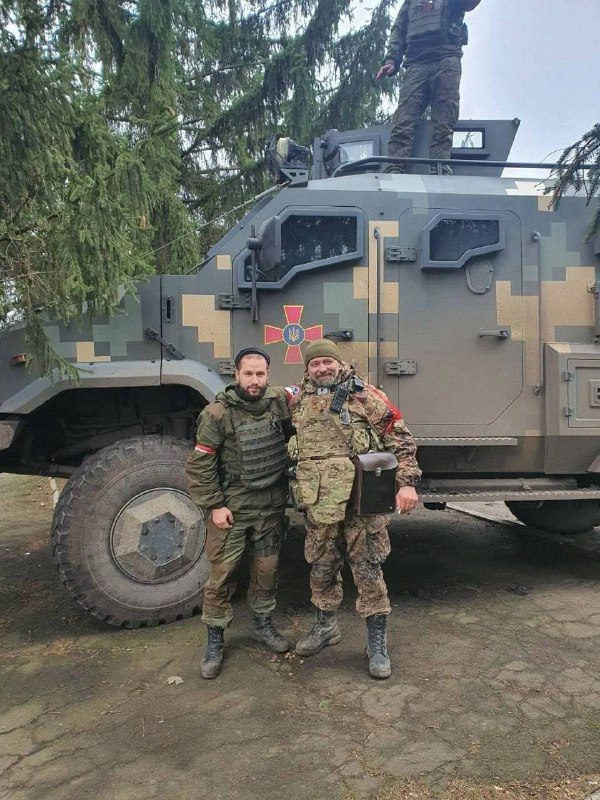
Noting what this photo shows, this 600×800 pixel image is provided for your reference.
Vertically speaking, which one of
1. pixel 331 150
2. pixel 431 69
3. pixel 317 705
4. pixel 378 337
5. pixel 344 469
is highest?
pixel 431 69

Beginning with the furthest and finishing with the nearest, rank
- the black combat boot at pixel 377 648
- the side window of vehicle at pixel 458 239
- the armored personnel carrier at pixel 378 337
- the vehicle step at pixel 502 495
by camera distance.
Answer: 1. the side window of vehicle at pixel 458 239
2. the vehicle step at pixel 502 495
3. the armored personnel carrier at pixel 378 337
4. the black combat boot at pixel 377 648

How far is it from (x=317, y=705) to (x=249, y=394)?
137cm

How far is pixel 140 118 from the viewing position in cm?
419

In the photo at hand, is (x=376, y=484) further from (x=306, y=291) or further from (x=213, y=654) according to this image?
(x=306, y=291)

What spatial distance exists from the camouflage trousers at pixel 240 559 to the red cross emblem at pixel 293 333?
3.19 feet

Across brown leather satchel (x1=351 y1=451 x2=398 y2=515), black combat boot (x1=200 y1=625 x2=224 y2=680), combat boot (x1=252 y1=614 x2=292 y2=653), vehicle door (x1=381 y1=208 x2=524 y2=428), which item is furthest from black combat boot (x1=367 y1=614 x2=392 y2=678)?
vehicle door (x1=381 y1=208 x2=524 y2=428)

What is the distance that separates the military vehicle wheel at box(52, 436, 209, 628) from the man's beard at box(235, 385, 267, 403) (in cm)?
68

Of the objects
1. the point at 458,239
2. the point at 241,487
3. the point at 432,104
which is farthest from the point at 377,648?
the point at 432,104

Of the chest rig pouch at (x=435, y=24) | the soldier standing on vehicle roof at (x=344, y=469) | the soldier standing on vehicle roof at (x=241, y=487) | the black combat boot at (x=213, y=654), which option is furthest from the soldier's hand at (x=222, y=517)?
the chest rig pouch at (x=435, y=24)

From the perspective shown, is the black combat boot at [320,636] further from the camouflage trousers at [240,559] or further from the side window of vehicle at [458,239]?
the side window of vehicle at [458,239]

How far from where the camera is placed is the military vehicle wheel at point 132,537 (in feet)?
10.5

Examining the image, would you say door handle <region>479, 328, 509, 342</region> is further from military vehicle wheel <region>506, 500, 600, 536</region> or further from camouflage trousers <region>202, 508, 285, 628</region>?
camouflage trousers <region>202, 508, 285, 628</region>

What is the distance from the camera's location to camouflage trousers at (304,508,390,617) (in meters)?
2.87

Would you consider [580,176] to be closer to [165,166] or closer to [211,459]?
[165,166]
